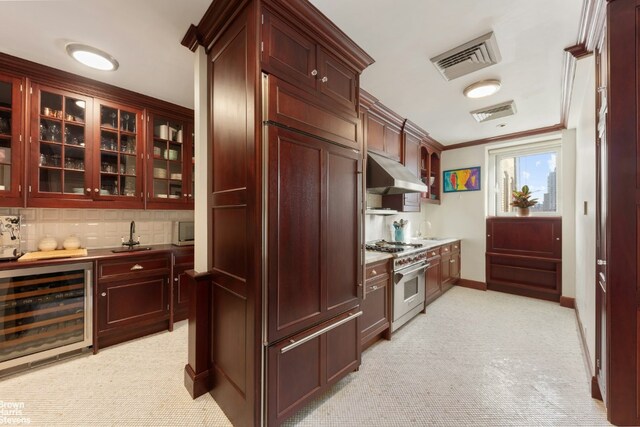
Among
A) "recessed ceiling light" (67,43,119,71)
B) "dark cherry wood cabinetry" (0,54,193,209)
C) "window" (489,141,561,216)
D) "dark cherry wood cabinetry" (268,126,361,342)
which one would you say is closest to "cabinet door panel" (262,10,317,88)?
"dark cherry wood cabinetry" (268,126,361,342)

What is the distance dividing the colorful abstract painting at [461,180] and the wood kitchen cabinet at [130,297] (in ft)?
15.3

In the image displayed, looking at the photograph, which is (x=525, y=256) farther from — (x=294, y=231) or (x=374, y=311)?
(x=294, y=231)

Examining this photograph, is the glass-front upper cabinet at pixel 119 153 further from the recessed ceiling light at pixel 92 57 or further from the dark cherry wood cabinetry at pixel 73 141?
the recessed ceiling light at pixel 92 57

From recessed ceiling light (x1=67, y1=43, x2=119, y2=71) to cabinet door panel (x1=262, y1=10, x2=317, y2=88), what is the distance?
1.57 metres

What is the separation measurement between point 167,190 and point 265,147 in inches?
88.1

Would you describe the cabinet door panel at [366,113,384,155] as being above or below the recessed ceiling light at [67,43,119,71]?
below

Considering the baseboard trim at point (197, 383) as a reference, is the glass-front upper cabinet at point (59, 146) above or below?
above

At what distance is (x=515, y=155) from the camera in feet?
14.2

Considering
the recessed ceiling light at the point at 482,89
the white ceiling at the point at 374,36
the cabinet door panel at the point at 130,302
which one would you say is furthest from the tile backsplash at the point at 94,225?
the recessed ceiling light at the point at 482,89

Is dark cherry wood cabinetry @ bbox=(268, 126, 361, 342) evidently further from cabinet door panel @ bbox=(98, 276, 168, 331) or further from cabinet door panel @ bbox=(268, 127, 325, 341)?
cabinet door panel @ bbox=(98, 276, 168, 331)

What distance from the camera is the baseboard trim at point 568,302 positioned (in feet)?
11.4

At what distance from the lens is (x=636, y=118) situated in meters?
1.34

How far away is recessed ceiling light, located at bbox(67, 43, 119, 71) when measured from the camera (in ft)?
6.29

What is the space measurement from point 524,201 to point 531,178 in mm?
520
